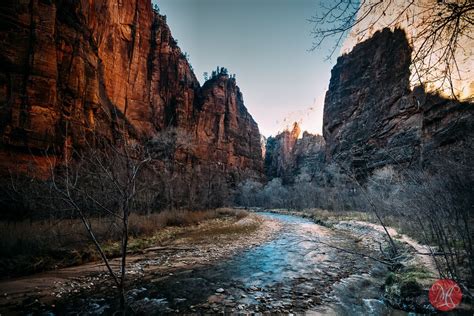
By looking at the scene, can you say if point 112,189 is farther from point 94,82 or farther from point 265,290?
point 94,82

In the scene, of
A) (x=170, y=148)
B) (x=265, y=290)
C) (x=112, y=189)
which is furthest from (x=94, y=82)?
(x=265, y=290)

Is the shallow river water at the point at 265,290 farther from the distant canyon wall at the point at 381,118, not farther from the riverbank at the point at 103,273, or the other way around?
the distant canyon wall at the point at 381,118

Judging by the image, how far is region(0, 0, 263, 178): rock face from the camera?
18.4 metres

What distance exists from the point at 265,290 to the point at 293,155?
10745cm

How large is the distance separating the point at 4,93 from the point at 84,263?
1699 centimetres

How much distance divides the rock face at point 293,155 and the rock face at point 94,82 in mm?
35691

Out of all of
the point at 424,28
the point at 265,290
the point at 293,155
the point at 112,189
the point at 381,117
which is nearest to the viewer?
the point at 424,28

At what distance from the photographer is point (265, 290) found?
294 inches

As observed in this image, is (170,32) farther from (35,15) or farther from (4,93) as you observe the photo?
(4,93)

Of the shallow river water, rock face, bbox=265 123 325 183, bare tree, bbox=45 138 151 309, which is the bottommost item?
the shallow river water
